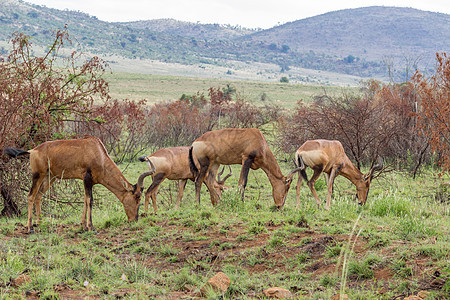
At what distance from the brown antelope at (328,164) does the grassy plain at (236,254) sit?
75.2 inches

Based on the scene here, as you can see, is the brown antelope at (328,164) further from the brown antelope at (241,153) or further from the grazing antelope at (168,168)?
the grazing antelope at (168,168)

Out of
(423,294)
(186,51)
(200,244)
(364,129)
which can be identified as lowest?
(200,244)

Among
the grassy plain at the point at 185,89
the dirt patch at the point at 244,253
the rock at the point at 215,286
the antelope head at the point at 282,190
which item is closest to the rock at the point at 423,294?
the dirt patch at the point at 244,253

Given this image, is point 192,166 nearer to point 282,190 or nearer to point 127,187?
point 282,190

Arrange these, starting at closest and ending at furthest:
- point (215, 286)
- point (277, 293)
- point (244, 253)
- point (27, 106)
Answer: point (277, 293) < point (215, 286) < point (244, 253) < point (27, 106)

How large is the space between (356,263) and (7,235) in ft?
18.0

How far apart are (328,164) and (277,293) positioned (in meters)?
6.73

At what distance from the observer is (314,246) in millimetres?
6480

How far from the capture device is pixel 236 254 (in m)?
6.70

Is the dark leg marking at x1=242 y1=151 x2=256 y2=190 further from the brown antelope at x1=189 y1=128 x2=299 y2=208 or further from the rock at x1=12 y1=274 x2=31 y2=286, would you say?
the rock at x1=12 y1=274 x2=31 y2=286

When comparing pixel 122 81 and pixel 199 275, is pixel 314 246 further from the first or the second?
pixel 122 81

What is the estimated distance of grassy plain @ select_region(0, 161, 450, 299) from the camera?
5277 mm

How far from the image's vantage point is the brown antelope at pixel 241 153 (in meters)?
10.8

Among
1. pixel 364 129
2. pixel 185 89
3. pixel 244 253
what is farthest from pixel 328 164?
pixel 185 89
